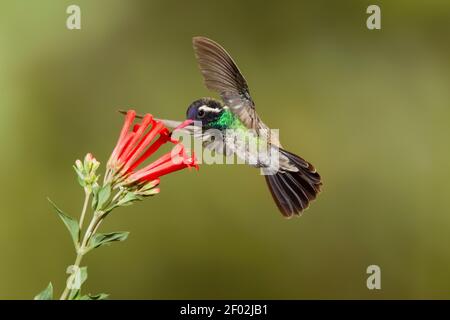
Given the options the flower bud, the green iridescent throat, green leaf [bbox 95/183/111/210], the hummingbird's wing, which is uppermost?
the hummingbird's wing

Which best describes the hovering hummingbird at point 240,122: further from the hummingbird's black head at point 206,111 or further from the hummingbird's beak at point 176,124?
the hummingbird's beak at point 176,124

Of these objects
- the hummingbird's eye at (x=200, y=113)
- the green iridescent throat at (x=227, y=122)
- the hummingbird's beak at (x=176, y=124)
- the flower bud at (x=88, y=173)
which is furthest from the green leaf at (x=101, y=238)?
the green iridescent throat at (x=227, y=122)

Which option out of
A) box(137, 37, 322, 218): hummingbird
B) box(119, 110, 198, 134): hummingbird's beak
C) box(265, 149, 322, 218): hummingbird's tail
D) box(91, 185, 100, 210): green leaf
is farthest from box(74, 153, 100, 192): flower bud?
box(265, 149, 322, 218): hummingbird's tail

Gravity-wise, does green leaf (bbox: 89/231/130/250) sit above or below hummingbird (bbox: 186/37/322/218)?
below

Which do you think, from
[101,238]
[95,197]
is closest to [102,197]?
[95,197]

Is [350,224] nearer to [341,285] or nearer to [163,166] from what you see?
[341,285]

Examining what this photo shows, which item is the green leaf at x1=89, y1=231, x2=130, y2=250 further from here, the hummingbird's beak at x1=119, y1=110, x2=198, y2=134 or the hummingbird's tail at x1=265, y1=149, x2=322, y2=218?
the hummingbird's tail at x1=265, y1=149, x2=322, y2=218

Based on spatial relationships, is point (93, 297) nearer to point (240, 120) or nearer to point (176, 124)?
point (176, 124)
